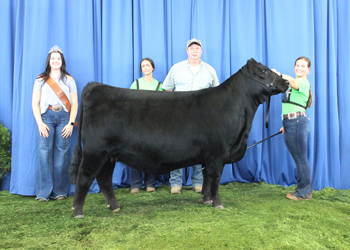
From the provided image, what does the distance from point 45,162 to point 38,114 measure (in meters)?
0.60

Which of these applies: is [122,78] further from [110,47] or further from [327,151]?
[327,151]

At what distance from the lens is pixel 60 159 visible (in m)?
3.30

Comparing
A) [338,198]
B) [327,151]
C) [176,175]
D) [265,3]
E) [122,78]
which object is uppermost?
[265,3]

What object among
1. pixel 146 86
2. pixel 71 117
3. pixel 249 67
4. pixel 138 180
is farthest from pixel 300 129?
pixel 71 117

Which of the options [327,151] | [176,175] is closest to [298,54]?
[327,151]

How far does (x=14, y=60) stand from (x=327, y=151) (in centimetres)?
480

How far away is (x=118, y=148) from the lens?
7.95 feet

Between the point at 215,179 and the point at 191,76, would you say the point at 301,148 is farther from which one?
the point at 191,76

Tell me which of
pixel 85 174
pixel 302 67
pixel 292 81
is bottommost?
pixel 85 174

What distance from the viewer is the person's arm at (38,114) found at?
3168 mm

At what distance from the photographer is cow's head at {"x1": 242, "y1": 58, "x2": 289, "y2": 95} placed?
8.89ft

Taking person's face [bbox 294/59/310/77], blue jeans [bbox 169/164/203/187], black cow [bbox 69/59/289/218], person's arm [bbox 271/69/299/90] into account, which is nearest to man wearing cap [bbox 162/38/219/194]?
blue jeans [bbox 169/164/203/187]

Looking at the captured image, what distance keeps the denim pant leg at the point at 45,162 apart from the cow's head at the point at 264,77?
8.01ft

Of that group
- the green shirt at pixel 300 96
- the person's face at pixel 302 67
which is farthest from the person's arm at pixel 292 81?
the person's face at pixel 302 67
